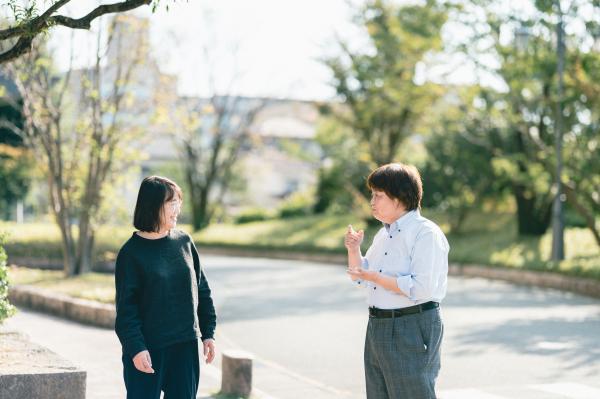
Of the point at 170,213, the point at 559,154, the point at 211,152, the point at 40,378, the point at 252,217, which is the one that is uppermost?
the point at 211,152

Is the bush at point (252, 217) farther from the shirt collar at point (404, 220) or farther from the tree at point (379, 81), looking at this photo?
the shirt collar at point (404, 220)

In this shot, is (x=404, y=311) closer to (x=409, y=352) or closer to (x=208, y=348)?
(x=409, y=352)

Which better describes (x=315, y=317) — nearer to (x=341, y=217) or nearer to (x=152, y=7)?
(x=152, y=7)

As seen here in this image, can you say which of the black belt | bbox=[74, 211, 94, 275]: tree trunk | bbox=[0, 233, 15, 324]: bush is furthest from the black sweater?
bbox=[74, 211, 94, 275]: tree trunk

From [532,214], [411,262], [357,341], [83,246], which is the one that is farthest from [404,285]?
[532,214]

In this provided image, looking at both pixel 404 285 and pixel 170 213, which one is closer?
pixel 404 285

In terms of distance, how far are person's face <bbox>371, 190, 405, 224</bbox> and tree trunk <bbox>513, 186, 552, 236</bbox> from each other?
74.4 ft

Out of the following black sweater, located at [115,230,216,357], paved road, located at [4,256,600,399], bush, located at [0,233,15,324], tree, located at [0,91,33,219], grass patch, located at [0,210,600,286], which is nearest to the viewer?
black sweater, located at [115,230,216,357]

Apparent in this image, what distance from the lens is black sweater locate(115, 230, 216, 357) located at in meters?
4.68

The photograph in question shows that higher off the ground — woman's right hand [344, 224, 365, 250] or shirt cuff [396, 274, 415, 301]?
woman's right hand [344, 224, 365, 250]

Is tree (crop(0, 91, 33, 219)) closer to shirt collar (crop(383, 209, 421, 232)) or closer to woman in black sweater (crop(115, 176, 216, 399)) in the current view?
woman in black sweater (crop(115, 176, 216, 399))

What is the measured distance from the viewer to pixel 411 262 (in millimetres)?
4660

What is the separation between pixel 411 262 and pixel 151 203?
123cm

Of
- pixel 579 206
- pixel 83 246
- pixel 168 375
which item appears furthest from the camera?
pixel 579 206
